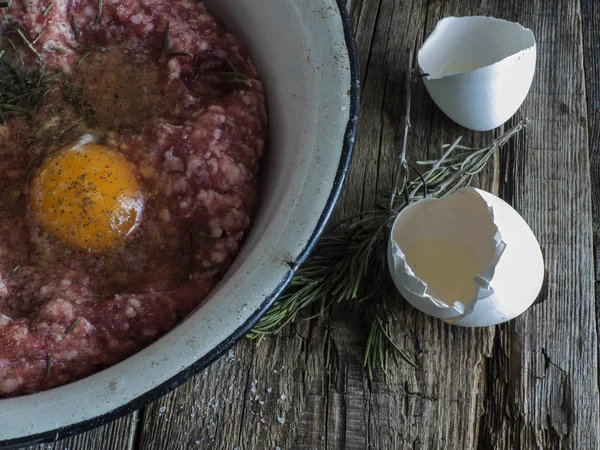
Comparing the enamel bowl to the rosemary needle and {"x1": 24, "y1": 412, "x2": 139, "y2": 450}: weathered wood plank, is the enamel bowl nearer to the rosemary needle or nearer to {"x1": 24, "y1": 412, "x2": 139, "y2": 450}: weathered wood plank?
the rosemary needle

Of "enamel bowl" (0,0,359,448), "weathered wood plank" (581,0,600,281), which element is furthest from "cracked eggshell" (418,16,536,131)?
"enamel bowl" (0,0,359,448)

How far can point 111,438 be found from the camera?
186 centimetres

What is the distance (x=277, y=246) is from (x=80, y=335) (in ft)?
1.75

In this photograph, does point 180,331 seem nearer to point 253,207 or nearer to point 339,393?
point 253,207

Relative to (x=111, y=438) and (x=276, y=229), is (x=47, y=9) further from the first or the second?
(x=111, y=438)

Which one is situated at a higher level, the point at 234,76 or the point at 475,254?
the point at 234,76

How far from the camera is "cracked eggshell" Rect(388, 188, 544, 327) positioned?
68.4 inches

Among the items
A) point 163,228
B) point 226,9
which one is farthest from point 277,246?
point 226,9

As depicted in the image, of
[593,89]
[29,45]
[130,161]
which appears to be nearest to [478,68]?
[593,89]

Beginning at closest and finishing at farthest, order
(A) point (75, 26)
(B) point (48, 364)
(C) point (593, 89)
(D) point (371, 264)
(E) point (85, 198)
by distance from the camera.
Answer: (B) point (48, 364) → (E) point (85, 198) → (A) point (75, 26) → (D) point (371, 264) → (C) point (593, 89)

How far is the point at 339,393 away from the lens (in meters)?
1.90

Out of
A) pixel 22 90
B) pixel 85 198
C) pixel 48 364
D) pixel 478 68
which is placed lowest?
pixel 478 68

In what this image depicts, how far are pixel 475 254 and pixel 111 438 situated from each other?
124 centimetres

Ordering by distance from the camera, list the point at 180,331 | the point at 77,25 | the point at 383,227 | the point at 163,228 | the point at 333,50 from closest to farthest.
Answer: the point at 180,331 → the point at 333,50 → the point at 163,228 → the point at 77,25 → the point at 383,227
